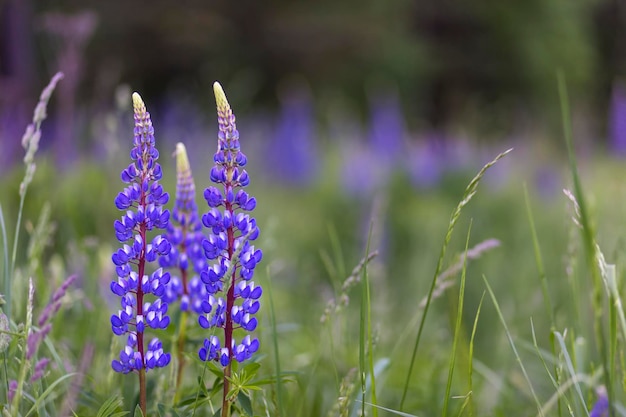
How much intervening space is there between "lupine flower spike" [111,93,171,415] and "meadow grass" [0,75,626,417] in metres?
Answer: 0.09

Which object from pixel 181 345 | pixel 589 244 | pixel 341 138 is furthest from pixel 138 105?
pixel 341 138

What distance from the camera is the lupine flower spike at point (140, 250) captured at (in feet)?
4.29

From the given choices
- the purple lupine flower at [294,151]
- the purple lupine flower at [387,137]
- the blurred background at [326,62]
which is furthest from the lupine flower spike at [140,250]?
the purple lupine flower at [294,151]

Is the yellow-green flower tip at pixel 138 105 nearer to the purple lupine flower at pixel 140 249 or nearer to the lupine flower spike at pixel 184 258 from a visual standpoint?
the purple lupine flower at pixel 140 249

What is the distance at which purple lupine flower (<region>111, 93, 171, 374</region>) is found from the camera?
4.28ft

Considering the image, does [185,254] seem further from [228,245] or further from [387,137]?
[387,137]

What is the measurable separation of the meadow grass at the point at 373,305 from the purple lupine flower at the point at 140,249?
0.32 ft

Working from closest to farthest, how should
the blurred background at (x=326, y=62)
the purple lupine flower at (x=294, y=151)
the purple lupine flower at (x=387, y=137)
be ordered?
the purple lupine flower at (x=387, y=137)
the purple lupine flower at (x=294, y=151)
the blurred background at (x=326, y=62)

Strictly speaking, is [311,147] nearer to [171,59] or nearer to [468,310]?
[468,310]

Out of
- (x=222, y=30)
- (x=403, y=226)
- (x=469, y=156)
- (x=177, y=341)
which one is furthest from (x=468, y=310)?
(x=222, y=30)

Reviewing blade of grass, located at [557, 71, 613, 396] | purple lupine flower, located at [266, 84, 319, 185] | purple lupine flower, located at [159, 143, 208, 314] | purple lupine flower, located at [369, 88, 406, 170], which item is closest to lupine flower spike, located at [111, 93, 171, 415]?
purple lupine flower, located at [159, 143, 208, 314]

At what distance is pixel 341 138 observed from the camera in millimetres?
7883

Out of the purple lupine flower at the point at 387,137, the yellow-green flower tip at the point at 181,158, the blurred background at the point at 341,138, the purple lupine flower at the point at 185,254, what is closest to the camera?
the yellow-green flower tip at the point at 181,158

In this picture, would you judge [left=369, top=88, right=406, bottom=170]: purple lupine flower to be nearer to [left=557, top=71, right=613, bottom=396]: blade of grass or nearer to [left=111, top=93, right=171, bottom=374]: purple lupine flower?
[left=557, top=71, right=613, bottom=396]: blade of grass
